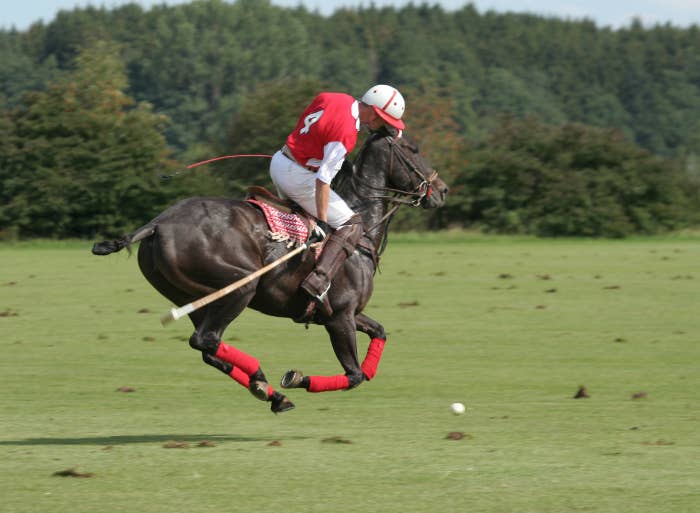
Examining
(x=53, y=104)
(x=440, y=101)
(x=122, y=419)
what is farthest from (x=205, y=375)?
(x=440, y=101)

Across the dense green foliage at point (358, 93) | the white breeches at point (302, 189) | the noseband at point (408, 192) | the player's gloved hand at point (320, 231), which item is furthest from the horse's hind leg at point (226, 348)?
the dense green foliage at point (358, 93)

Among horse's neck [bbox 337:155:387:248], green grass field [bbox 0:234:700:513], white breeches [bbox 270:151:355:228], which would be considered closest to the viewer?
green grass field [bbox 0:234:700:513]

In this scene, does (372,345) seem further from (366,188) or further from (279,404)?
(366,188)

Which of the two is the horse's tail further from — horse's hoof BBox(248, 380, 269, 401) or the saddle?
horse's hoof BBox(248, 380, 269, 401)

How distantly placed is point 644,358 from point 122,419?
19.2 feet

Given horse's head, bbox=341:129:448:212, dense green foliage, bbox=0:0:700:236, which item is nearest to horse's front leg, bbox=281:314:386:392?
horse's head, bbox=341:129:448:212

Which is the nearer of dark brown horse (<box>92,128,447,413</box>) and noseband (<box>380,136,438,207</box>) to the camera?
dark brown horse (<box>92,128,447,413</box>)

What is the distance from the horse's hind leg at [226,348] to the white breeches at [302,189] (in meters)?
0.85

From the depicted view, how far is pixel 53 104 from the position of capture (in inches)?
1599

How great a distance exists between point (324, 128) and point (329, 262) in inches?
36.7

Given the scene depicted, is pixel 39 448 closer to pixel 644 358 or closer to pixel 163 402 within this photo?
pixel 163 402

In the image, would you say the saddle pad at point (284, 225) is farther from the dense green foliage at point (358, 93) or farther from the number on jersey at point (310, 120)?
the dense green foliage at point (358, 93)

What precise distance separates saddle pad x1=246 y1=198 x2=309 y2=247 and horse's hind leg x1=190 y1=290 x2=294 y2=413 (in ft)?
1.54

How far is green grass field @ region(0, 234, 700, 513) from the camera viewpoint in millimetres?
6527
